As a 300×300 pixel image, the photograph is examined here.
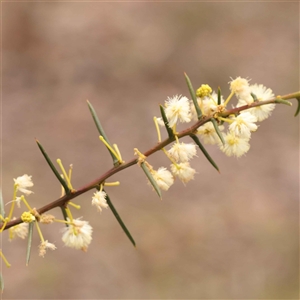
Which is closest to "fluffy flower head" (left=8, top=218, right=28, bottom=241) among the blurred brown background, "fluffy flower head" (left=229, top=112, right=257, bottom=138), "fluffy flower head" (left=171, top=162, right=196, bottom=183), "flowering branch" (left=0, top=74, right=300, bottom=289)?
"flowering branch" (left=0, top=74, right=300, bottom=289)

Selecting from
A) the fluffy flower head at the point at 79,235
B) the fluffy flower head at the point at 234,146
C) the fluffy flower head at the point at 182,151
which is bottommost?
the fluffy flower head at the point at 79,235

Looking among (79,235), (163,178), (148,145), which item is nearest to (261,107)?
(163,178)

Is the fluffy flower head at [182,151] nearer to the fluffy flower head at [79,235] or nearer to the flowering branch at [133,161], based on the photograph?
the flowering branch at [133,161]

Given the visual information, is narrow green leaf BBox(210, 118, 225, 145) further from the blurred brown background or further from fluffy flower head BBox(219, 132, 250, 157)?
Result: the blurred brown background

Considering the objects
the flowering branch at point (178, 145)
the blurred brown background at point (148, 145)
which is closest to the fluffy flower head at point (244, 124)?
the flowering branch at point (178, 145)

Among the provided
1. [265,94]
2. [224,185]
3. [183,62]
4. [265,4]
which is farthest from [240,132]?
[265,4]

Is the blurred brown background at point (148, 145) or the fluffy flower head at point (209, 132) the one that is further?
the blurred brown background at point (148, 145)

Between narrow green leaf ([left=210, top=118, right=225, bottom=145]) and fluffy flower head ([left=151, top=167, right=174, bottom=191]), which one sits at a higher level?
narrow green leaf ([left=210, top=118, right=225, bottom=145])

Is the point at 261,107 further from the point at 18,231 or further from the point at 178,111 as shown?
the point at 18,231
